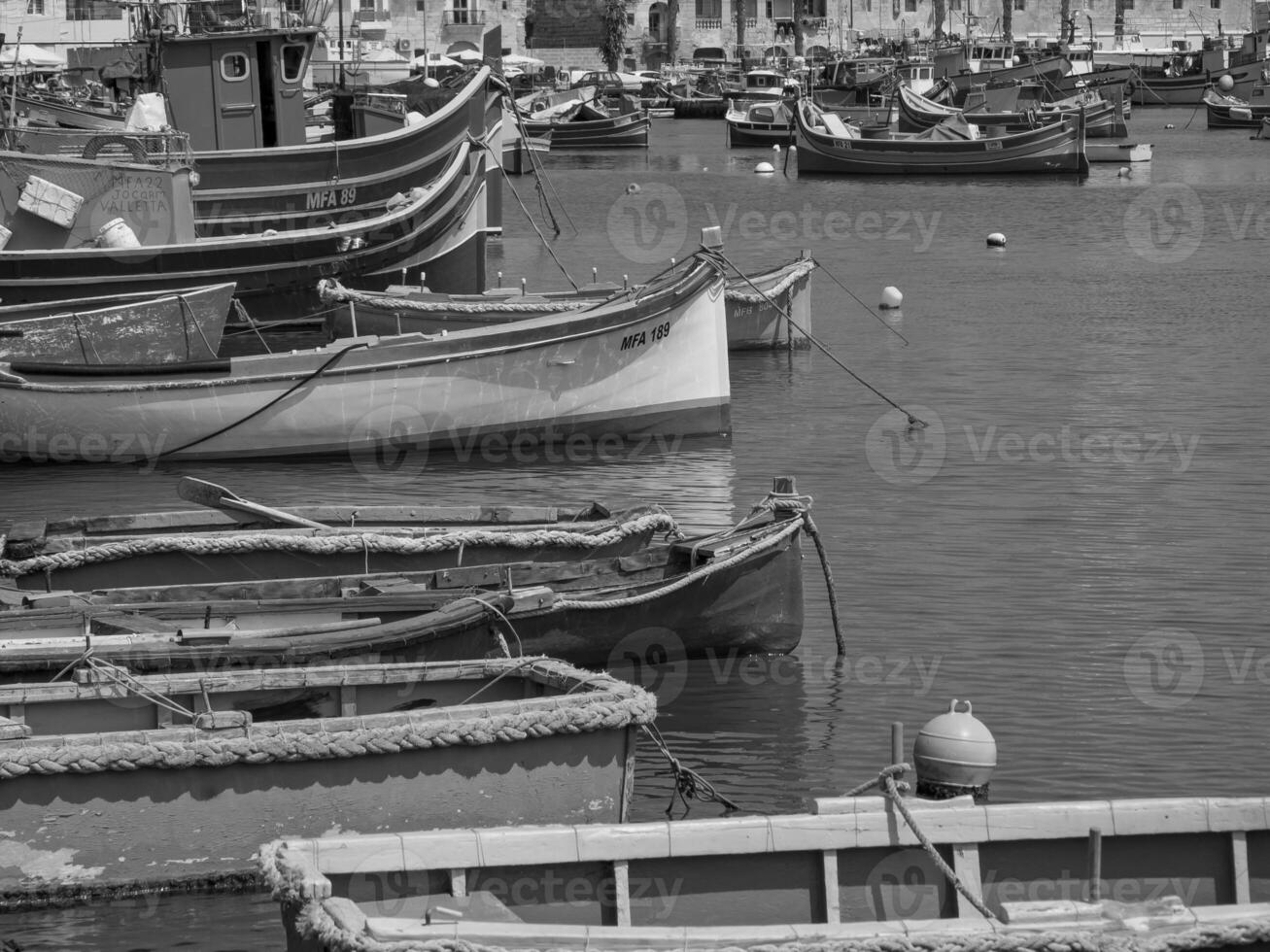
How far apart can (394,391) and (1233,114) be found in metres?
59.2

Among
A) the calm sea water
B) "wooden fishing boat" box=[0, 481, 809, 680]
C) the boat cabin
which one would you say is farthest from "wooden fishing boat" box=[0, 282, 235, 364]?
the boat cabin

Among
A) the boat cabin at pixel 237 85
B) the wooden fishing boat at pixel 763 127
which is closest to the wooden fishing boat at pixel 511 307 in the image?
the boat cabin at pixel 237 85

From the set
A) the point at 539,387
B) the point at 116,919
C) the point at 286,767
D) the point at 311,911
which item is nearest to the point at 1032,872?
the point at 311,911

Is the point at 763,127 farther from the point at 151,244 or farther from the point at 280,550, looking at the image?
the point at 280,550

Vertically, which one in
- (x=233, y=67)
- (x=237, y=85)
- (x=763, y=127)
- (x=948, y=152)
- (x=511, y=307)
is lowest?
(x=511, y=307)

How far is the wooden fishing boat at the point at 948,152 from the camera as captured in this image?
47438mm

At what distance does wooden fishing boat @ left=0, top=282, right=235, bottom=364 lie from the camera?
55.2 ft

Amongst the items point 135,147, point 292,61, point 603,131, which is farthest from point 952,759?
point 603,131

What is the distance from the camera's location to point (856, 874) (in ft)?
20.1

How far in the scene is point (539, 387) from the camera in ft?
51.6

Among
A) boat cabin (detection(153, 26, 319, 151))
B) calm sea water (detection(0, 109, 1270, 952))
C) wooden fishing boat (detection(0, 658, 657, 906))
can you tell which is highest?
boat cabin (detection(153, 26, 319, 151))

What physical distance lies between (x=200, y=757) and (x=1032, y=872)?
3063 millimetres

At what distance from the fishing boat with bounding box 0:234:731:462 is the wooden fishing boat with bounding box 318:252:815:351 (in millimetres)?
927

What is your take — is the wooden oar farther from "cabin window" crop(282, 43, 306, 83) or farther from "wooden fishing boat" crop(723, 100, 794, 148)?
"wooden fishing boat" crop(723, 100, 794, 148)
